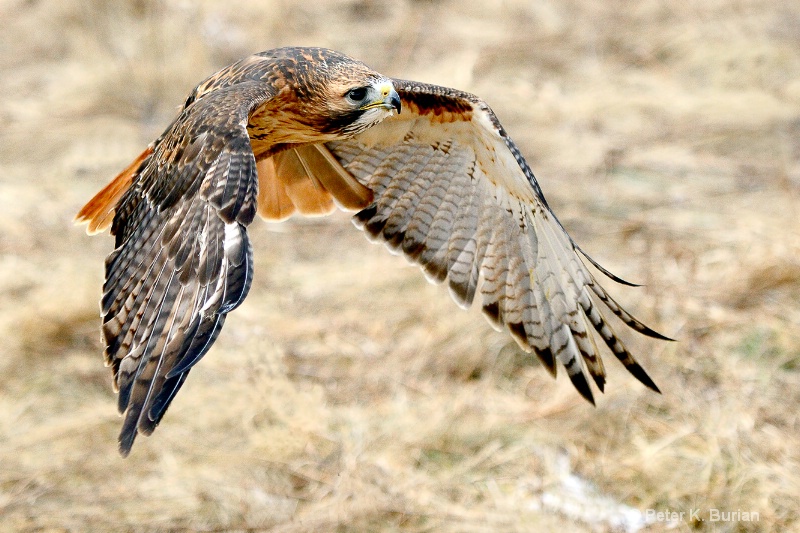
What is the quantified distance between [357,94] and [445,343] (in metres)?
2.26

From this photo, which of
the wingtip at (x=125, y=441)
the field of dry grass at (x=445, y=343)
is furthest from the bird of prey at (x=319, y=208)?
the field of dry grass at (x=445, y=343)

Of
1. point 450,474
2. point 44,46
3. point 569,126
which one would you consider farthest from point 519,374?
point 44,46

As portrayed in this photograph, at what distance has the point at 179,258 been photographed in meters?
3.33

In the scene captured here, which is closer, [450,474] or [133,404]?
[133,404]

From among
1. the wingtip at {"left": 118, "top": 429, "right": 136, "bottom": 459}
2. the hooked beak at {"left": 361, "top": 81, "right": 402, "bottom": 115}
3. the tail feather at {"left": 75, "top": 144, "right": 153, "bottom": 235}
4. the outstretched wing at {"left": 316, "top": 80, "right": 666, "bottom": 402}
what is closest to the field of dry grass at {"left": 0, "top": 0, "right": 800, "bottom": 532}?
the outstretched wing at {"left": 316, "top": 80, "right": 666, "bottom": 402}

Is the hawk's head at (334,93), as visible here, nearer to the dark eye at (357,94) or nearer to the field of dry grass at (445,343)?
the dark eye at (357,94)

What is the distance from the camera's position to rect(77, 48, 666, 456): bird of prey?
3197mm

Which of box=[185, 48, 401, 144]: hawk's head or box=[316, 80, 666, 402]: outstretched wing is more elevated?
box=[185, 48, 401, 144]: hawk's head

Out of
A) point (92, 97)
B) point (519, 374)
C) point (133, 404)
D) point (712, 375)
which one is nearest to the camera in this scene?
point (133, 404)

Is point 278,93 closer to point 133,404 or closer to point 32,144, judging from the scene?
point 133,404

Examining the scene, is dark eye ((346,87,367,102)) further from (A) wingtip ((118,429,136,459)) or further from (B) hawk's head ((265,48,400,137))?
(A) wingtip ((118,429,136,459))

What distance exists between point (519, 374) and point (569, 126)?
4.18 m

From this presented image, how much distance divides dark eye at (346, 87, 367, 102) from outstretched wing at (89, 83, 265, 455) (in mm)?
520

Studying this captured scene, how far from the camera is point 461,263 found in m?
4.78
